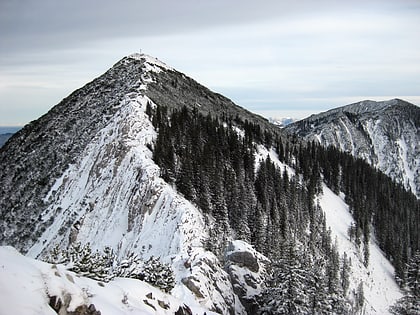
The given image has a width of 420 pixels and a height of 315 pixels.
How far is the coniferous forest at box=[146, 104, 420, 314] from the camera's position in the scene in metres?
36.7

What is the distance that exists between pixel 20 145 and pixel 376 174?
120299mm

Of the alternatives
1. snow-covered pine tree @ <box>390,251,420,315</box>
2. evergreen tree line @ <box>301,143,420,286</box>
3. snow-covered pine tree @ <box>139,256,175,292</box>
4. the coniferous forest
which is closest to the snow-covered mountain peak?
the coniferous forest

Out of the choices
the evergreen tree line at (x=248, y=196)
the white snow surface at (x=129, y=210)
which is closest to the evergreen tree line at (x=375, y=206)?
the evergreen tree line at (x=248, y=196)

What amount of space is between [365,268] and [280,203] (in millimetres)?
25863

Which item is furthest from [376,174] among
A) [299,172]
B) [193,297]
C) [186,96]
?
[193,297]

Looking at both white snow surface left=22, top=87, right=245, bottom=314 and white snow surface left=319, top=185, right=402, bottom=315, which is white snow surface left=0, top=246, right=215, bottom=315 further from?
white snow surface left=319, top=185, right=402, bottom=315

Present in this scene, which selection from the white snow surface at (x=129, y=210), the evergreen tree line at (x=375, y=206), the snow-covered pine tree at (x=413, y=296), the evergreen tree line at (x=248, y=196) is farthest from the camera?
the evergreen tree line at (x=375, y=206)

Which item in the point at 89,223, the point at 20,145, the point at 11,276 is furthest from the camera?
the point at 20,145

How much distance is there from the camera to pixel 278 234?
225 ft

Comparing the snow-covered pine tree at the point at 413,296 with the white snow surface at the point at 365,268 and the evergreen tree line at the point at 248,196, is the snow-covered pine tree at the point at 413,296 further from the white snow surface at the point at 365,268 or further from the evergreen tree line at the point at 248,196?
the white snow surface at the point at 365,268

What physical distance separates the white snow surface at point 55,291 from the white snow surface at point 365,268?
209 ft

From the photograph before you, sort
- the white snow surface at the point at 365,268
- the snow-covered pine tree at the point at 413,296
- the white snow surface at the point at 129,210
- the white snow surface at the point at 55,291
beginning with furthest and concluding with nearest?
the white snow surface at the point at 365,268 → the white snow surface at the point at 129,210 → the snow-covered pine tree at the point at 413,296 → the white snow surface at the point at 55,291

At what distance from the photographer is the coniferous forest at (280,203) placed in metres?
36.7

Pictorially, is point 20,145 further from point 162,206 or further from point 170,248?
point 170,248
